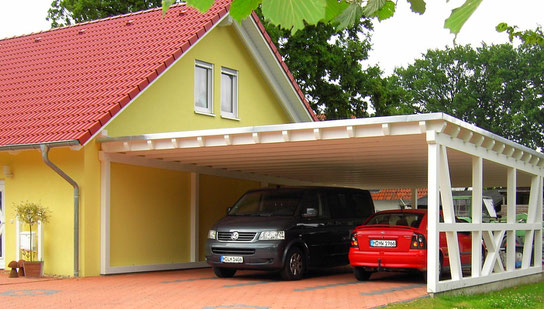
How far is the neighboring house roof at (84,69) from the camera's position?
16.0 metres

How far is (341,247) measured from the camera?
16.5 metres

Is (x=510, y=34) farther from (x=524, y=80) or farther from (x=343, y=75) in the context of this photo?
(x=524, y=80)

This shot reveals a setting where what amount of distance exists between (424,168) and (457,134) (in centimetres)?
644

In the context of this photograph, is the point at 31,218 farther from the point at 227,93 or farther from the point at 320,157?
the point at 227,93

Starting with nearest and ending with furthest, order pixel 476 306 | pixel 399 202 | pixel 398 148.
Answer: pixel 476 306, pixel 398 148, pixel 399 202

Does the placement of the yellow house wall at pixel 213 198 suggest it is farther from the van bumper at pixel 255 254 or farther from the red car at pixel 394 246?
the red car at pixel 394 246

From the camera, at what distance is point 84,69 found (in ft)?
62.1

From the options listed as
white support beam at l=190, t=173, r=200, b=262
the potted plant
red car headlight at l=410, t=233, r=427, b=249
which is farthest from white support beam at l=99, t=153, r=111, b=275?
red car headlight at l=410, t=233, r=427, b=249

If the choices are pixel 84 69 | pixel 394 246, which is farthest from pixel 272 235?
pixel 84 69

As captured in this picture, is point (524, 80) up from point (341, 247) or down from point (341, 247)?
up

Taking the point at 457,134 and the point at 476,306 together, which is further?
the point at 457,134

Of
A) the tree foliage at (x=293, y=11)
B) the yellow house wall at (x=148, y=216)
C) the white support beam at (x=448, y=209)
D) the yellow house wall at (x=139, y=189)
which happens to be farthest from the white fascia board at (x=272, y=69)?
the tree foliage at (x=293, y=11)

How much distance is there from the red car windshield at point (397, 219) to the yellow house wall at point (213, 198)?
5.64m

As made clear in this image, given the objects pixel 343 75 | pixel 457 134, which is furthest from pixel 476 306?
pixel 343 75
